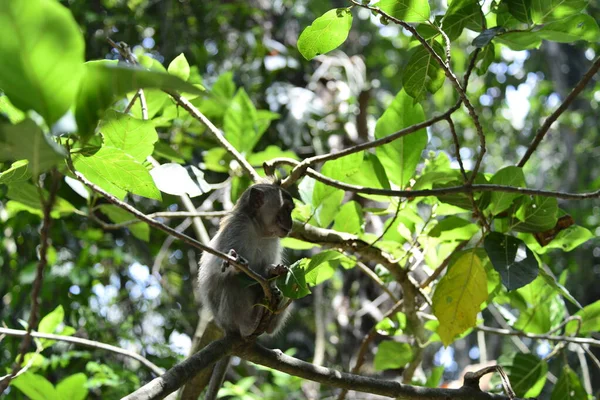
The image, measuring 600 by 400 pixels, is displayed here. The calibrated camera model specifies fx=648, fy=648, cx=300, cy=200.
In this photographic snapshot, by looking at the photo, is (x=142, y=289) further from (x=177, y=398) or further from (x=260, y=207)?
(x=260, y=207)

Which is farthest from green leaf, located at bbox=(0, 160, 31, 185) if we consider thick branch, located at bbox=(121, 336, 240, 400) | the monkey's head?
the monkey's head

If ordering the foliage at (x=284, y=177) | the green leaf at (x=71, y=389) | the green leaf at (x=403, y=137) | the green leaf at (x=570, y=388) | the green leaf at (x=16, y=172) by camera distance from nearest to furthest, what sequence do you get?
the foliage at (x=284, y=177) < the green leaf at (x=16, y=172) < the green leaf at (x=403, y=137) < the green leaf at (x=71, y=389) < the green leaf at (x=570, y=388)

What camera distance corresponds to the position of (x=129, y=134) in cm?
242

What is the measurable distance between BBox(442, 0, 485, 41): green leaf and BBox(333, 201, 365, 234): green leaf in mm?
904

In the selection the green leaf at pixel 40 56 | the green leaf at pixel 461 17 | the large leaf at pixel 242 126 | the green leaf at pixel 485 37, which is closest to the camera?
the green leaf at pixel 40 56

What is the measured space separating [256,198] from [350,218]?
603 millimetres

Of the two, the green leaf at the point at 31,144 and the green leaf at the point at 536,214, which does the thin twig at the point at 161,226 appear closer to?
the green leaf at the point at 31,144

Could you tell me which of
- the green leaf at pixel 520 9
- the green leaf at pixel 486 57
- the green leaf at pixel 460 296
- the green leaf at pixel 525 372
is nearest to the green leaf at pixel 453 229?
the green leaf at pixel 460 296

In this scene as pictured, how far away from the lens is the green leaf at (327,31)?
99.3 inches

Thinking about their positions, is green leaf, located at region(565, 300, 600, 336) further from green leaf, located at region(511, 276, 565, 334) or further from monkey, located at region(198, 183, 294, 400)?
monkey, located at region(198, 183, 294, 400)

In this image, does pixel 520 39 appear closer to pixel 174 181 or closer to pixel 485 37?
pixel 485 37

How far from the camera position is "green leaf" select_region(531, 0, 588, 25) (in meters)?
2.52

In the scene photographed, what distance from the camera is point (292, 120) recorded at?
5742 millimetres

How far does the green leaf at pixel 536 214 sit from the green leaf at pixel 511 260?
0.15 m
